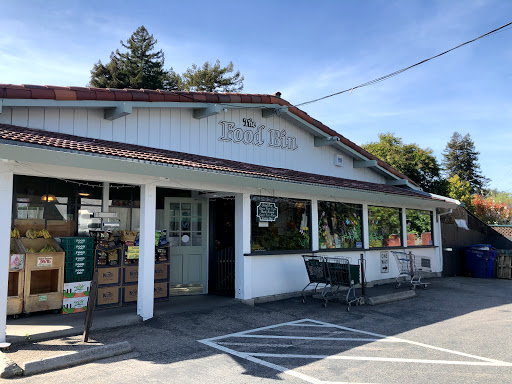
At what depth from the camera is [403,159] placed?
3300cm

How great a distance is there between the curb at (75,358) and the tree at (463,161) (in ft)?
201

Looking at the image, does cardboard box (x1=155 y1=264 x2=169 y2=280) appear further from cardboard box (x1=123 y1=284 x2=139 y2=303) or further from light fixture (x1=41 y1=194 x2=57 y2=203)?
light fixture (x1=41 y1=194 x2=57 y2=203)

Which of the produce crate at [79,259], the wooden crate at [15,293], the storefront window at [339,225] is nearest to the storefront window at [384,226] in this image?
the storefront window at [339,225]

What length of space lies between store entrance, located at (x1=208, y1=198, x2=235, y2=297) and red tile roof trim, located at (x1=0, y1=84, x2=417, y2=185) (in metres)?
2.48

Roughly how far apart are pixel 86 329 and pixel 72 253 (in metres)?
2.34

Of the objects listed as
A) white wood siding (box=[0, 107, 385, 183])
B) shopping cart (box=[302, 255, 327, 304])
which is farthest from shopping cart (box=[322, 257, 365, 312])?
white wood siding (box=[0, 107, 385, 183])

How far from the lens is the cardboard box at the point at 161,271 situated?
889 centimetres

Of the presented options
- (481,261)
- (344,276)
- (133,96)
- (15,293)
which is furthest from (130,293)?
(481,261)

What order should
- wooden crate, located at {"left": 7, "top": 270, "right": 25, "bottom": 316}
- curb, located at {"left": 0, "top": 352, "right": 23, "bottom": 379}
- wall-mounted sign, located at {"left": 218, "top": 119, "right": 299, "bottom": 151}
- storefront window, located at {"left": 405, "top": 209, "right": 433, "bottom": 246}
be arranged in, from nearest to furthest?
curb, located at {"left": 0, "top": 352, "right": 23, "bottom": 379} < wooden crate, located at {"left": 7, "top": 270, "right": 25, "bottom": 316} < wall-mounted sign, located at {"left": 218, "top": 119, "right": 299, "bottom": 151} < storefront window, located at {"left": 405, "top": 209, "right": 433, "bottom": 246}

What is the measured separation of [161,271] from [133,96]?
370cm

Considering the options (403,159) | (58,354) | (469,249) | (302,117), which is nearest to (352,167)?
(302,117)

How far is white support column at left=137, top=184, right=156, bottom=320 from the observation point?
739cm

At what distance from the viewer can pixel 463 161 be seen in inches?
2355

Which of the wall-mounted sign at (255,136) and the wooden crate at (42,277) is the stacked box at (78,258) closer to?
the wooden crate at (42,277)
